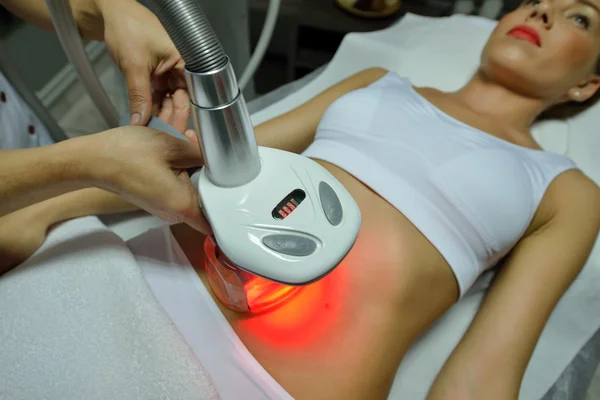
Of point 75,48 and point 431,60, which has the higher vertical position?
point 75,48

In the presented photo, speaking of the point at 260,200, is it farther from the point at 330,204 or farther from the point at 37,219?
the point at 37,219

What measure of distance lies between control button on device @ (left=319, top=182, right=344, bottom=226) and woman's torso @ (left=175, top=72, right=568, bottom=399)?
0.23 m

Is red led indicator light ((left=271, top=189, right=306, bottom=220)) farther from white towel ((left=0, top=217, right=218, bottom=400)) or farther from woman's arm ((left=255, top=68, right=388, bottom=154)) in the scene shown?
woman's arm ((left=255, top=68, right=388, bottom=154))

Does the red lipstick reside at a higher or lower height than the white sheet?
higher

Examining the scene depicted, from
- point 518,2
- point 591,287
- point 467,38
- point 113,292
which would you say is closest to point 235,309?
point 113,292

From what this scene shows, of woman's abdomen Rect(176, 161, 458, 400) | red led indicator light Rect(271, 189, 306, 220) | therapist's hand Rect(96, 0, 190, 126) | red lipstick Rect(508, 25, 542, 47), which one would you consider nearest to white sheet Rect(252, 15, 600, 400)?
woman's abdomen Rect(176, 161, 458, 400)

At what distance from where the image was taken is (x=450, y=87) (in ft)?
4.24

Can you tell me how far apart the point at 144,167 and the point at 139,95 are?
212 mm

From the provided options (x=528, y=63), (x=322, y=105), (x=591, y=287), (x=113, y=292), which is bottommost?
(x=591, y=287)

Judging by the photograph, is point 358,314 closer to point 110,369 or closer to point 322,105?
point 110,369

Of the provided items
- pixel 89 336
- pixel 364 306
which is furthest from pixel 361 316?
pixel 89 336

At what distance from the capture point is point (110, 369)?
0.64m

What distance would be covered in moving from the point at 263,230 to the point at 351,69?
3.16 ft

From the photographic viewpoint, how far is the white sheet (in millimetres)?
908
